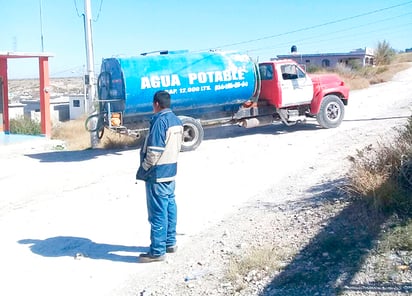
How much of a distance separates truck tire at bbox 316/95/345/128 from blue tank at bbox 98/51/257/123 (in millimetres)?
2194

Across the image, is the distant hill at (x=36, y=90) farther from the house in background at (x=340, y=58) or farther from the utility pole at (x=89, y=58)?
the utility pole at (x=89, y=58)

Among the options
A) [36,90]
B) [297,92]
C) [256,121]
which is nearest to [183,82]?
[256,121]

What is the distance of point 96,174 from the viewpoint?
12.2 m

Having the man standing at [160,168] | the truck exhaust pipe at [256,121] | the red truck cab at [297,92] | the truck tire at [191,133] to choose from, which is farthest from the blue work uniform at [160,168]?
the red truck cab at [297,92]

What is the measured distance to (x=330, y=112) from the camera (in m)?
16.3

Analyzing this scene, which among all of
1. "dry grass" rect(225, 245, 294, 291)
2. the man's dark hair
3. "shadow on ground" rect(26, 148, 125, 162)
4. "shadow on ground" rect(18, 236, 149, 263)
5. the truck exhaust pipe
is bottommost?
"shadow on ground" rect(18, 236, 149, 263)

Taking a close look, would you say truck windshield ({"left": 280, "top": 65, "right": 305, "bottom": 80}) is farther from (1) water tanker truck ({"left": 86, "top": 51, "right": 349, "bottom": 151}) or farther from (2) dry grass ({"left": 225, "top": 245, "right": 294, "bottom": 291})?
(2) dry grass ({"left": 225, "top": 245, "right": 294, "bottom": 291})

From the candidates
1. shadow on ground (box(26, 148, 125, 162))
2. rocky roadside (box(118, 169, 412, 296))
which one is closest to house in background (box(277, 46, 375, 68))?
shadow on ground (box(26, 148, 125, 162))

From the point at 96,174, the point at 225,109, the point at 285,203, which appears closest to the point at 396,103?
the point at 225,109

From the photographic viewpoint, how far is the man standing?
20.0 ft

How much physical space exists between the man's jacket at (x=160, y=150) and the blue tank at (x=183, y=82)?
7961 mm

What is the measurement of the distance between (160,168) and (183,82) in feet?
28.7

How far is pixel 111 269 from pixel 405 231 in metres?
3.23

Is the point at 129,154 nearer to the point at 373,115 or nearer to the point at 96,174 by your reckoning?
the point at 96,174
